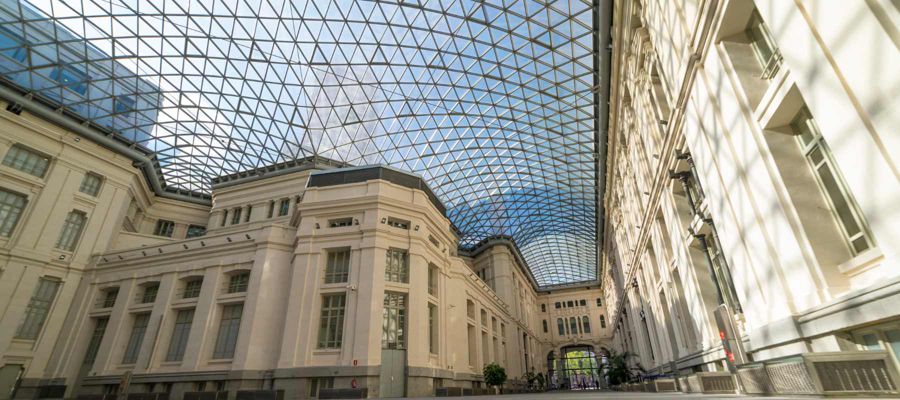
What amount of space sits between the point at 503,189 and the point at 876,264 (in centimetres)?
4329

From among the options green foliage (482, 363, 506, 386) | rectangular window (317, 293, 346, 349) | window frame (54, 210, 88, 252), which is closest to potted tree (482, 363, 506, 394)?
green foliage (482, 363, 506, 386)

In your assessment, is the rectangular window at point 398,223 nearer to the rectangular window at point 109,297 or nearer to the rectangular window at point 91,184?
the rectangular window at point 109,297

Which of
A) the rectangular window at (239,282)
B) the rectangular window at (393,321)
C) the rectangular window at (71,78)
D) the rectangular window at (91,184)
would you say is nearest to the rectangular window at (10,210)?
the rectangular window at (91,184)

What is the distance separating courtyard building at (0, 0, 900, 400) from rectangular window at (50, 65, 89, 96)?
28 centimetres

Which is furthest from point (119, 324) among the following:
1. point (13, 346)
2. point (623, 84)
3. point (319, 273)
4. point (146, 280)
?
point (623, 84)

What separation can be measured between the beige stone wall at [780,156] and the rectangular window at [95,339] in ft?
126

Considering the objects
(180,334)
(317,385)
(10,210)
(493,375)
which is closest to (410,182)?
(317,385)

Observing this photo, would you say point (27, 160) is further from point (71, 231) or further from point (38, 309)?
point (38, 309)

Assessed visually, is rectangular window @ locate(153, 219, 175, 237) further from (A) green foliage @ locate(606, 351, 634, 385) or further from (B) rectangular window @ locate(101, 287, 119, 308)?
(A) green foliage @ locate(606, 351, 634, 385)

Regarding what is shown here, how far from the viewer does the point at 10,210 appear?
27.3 meters

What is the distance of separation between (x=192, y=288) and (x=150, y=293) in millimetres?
4010

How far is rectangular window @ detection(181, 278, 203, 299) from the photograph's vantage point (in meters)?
27.5

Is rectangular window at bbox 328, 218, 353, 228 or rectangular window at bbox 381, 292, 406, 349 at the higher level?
rectangular window at bbox 328, 218, 353, 228

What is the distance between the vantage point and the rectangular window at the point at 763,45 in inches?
348
